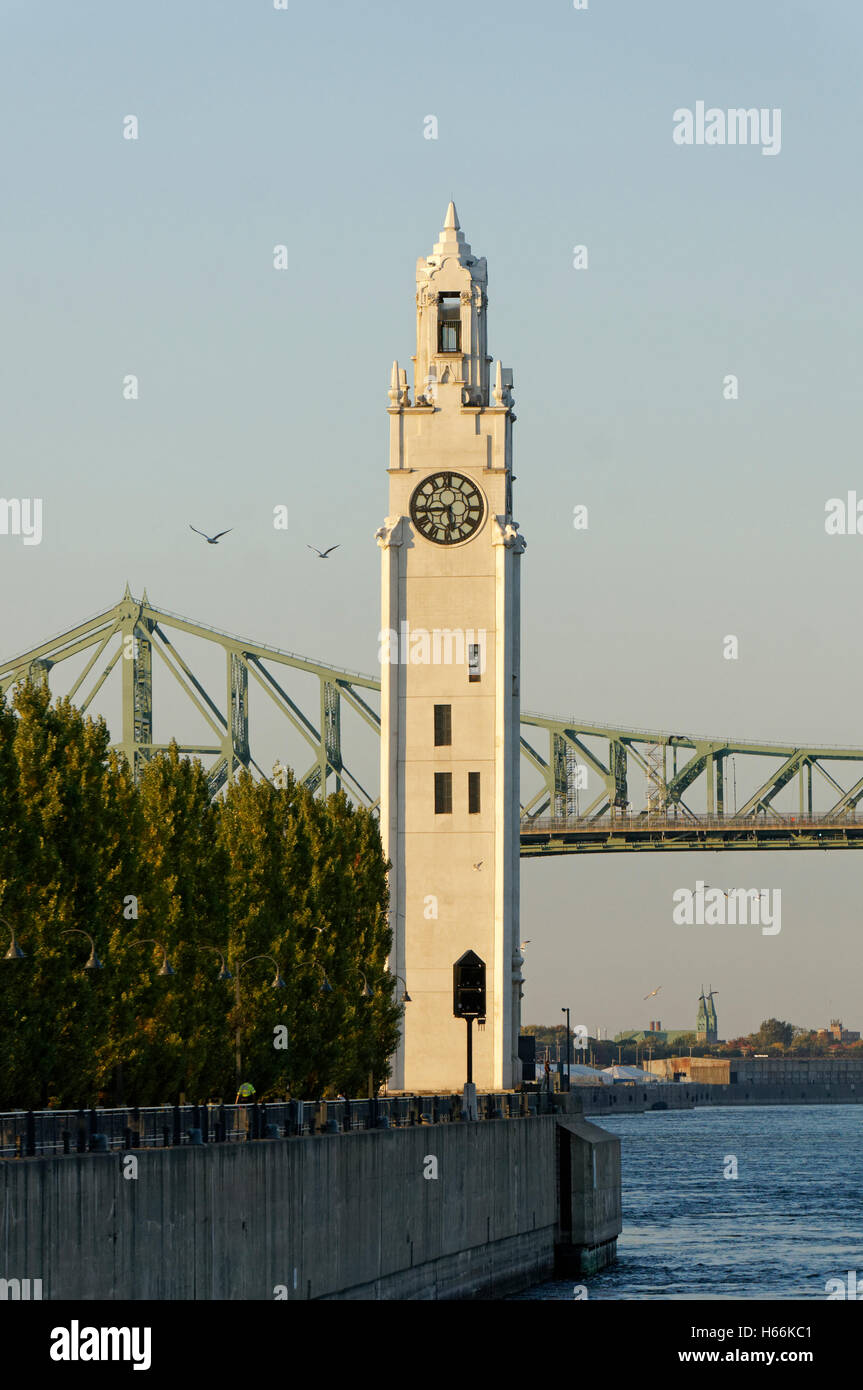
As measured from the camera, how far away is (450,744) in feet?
289

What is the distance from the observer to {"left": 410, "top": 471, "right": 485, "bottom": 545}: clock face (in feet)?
289

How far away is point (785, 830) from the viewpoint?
15888cm

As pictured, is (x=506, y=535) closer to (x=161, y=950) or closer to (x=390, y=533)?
(x=390, y=533)

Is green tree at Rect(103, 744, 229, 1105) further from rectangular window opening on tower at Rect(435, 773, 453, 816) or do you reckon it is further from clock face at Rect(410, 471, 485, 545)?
clock face at Rect(410, 471, 485, 545)

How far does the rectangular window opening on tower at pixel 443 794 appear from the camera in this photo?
290 ft

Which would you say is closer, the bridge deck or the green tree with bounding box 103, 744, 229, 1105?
the green tree with bounding box 103, 744, 229, 1105

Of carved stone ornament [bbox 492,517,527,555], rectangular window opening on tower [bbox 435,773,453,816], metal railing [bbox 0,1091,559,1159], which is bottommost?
metal railing [bbox 0,1091,559,1159]

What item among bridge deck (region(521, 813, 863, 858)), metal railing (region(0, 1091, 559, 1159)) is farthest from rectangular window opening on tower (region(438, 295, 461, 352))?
bridge deck (region(521, 813, 863, 858))

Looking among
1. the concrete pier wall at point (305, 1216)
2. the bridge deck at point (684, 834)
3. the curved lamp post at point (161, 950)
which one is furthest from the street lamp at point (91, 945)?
the bridge deck at point (684, 834)

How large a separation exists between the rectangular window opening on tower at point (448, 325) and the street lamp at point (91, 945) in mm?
45736

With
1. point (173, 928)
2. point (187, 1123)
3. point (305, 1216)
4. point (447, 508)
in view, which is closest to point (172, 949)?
point (173, 928)

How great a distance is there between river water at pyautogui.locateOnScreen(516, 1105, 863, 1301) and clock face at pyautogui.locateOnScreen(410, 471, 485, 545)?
2439cm

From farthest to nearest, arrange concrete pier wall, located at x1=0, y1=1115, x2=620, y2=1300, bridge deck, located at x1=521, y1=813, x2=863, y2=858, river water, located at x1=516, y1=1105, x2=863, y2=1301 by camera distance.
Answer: bridge deck, located at x1=521, y1=813, x2=863, y2=858 → river water, located at x1=516, y1=1105, x2=863, y2=1301 → concrete pier wall, located at x1=0, y1=1115, x2=620, y2=1300
